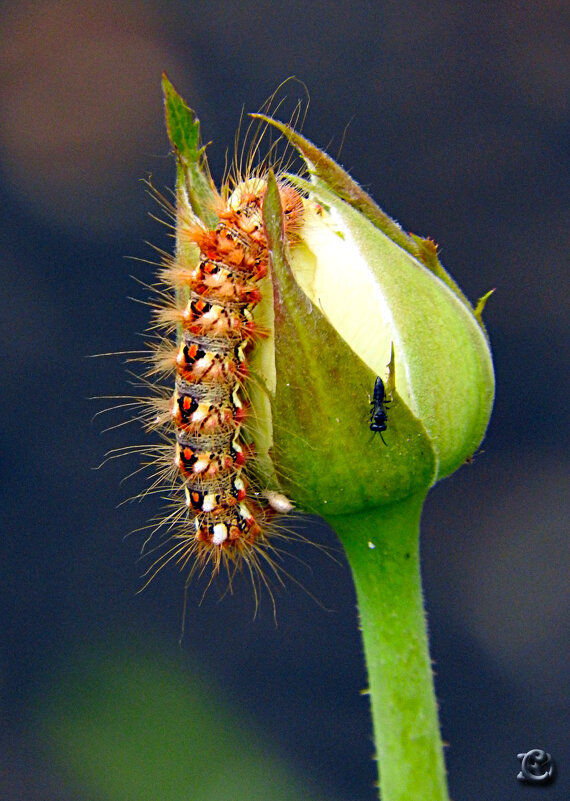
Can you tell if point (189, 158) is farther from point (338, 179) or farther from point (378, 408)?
point (378, 408)

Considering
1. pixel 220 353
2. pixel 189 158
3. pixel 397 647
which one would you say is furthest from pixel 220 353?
pixel 397 647

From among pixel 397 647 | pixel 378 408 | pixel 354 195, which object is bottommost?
pixel 397 647

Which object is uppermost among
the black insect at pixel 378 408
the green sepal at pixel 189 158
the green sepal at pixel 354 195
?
the green sepal at pixel 189 158

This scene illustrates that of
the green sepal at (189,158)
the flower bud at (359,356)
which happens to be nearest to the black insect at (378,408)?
the flower bud at (359,356)

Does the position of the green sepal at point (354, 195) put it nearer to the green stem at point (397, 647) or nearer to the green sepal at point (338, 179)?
the green sepal at point (338, 179)

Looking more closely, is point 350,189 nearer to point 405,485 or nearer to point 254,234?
point 254,234

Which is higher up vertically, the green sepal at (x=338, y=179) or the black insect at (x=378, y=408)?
the green sepal at (x=338, y=179)

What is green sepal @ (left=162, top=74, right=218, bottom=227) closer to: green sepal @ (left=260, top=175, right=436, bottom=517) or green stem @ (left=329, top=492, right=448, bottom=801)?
green sepal @ (left=260, top=175, right=436, bottom=517)
